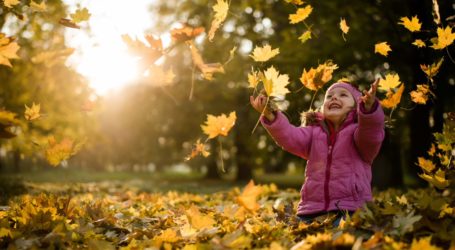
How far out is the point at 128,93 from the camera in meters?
19.5

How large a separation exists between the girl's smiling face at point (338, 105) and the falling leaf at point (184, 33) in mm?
1387

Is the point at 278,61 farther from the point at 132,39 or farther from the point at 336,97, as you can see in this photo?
the point at 132,39

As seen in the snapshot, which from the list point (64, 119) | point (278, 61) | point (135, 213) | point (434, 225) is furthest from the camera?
point (64, 119)

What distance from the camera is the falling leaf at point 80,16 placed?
281 cm

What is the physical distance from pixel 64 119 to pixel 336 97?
10870 millimetres

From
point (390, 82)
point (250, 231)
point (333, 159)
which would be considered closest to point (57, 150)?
point (250, 231)

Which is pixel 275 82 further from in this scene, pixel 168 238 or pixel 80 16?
pixel 80 16

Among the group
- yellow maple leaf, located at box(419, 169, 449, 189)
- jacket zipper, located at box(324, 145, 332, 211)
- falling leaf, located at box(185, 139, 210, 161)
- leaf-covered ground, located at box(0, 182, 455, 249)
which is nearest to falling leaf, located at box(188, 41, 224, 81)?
falling leaf, located at box(185, 139, 210, 161)

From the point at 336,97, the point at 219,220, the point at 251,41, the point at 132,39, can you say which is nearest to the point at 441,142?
the point at 336,97

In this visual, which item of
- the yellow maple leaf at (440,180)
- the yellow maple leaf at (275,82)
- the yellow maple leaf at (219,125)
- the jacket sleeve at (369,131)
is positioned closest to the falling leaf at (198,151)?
the yellow maple leaf at (219,125)

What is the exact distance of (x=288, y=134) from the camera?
3.33m

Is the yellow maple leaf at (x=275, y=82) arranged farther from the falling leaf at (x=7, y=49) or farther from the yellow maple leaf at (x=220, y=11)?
the falling leaf at (x=7, y=49)

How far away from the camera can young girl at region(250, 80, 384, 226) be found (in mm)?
3221

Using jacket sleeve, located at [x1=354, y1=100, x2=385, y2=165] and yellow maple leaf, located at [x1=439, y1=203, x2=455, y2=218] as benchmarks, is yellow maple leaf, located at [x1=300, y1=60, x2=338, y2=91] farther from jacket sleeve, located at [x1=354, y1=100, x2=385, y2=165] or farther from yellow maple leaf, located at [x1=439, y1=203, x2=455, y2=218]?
yellow maple leaf, located at [x1=439, y1=203, x2=455, y2=218]
